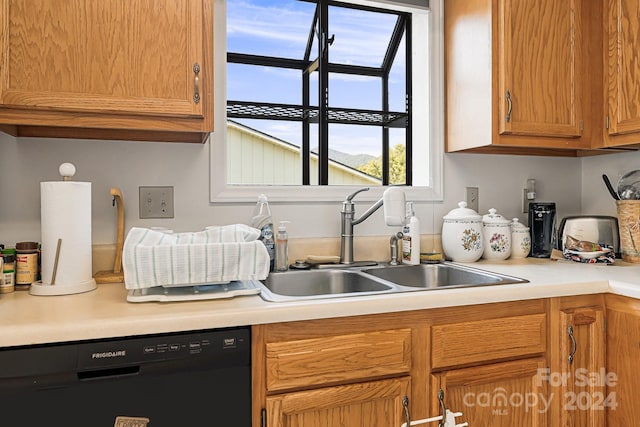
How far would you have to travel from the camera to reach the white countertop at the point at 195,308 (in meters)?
1.02

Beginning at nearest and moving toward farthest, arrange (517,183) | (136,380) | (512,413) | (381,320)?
(136,380) < (381,320) < (512,413) < (517,183)

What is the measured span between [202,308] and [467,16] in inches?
62.8

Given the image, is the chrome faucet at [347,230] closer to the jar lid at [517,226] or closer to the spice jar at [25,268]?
the jar lid at [517,226]

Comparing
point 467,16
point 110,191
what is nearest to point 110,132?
point 110,191

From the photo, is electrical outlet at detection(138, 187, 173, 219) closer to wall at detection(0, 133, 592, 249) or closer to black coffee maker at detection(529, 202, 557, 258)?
wall at detection(0, 133, 592, 249)

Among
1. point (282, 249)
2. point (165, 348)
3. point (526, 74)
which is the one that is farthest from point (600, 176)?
point (165, 348)

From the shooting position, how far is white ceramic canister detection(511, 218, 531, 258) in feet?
6.69

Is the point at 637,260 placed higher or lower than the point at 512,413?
higher

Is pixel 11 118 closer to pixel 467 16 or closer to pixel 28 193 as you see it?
pixel 28 193

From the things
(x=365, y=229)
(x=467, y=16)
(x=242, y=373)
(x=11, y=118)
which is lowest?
(x=242, y=373)

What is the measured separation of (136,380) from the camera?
1.05 metres

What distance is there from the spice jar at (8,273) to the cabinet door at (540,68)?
1.73 meters

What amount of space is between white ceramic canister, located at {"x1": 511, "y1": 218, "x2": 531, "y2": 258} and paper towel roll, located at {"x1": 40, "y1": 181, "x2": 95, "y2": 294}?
1708 millimetres

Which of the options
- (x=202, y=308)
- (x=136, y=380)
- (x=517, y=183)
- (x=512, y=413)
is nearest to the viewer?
(x=136, y=380)
